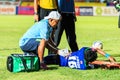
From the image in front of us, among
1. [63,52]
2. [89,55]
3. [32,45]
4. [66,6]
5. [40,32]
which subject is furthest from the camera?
[66,6]

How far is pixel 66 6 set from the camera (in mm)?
9727

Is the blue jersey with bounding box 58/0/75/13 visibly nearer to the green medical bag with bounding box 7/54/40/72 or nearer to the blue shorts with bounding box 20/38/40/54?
the blue shorts with bounding box 20/38/40/54

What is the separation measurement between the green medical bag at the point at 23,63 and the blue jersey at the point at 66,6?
2.17m

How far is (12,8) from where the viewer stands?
5766 cm

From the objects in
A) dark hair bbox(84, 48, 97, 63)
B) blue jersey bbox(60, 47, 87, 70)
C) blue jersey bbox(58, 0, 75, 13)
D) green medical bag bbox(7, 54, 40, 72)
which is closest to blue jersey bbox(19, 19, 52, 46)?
green medical bag bbox(7, 54, 40, 72)

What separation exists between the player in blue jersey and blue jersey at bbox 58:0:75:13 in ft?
4.76

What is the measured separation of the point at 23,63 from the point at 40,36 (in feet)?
2.50

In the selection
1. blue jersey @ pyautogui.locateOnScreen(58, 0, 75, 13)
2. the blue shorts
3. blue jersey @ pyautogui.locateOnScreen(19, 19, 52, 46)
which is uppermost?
blue jersey @ pyautogui.locateOnScreen(58, 0, 75, 13)

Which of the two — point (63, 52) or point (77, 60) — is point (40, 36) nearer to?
point (63, 52)

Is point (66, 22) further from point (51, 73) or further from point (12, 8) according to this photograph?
point (12, 8)

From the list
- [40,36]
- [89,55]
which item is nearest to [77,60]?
[89,55]

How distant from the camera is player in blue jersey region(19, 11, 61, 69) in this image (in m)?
7.93

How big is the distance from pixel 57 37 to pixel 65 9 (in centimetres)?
65

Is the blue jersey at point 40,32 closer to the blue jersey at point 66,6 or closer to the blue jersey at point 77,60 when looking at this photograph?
the blue jersey at point 77,60
